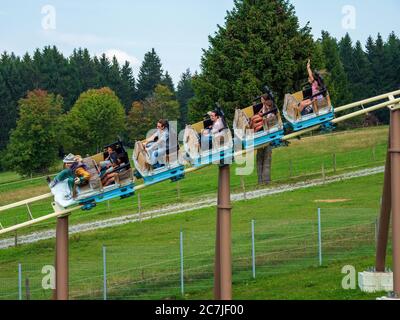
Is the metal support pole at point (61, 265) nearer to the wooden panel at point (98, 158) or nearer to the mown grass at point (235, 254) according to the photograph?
the wooden panel at point (98, 158)

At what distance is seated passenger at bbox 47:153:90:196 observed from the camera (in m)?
21.7

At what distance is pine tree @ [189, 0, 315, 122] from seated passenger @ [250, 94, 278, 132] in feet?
103

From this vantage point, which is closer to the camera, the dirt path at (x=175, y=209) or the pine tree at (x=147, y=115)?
the dirt path at (x=175, y=209)

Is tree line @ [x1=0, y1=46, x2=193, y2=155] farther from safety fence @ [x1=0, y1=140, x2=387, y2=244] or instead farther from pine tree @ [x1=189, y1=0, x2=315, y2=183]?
pine tree @ [x1=189, y1=0, x2=315, y2=183]

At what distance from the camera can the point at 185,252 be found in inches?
1281

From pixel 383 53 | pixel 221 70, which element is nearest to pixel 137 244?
pixel 221 70


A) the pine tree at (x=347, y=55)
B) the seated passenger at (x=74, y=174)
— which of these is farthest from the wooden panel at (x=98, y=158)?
the pine tree at (x=347, y=55)

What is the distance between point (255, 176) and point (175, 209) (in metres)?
16.2

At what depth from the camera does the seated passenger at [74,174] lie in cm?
2166

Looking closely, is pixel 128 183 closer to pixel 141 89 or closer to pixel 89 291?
pixel 89 291

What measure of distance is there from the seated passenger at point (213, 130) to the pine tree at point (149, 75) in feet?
426
